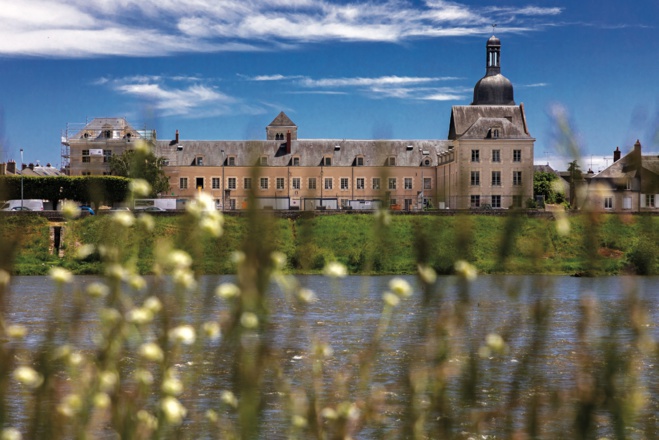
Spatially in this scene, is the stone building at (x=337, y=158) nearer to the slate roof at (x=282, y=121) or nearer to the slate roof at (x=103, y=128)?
the slate roof at (x=103, y=128)

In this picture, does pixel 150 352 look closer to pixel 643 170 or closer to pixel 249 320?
pixel 249 320

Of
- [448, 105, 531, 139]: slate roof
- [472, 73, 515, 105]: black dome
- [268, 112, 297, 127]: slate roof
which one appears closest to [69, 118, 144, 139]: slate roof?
[268, 112, 297, 127]: slate roof

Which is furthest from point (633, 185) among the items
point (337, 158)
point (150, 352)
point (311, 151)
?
point (311, 151)

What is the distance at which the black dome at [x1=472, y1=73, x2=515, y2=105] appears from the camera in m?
104

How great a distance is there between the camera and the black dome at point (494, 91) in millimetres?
104375

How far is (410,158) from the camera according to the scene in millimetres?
91312

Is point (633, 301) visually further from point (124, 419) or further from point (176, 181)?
point (176, 181)

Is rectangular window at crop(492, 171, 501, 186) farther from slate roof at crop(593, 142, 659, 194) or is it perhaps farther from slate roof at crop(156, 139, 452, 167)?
slate roof at crop(593, 142, 659, 194)

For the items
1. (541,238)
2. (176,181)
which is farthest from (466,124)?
(541,238)

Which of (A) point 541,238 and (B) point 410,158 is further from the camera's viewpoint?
(B) point 410,158

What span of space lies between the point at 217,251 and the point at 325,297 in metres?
25.4

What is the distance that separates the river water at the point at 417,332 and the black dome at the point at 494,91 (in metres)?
73.0

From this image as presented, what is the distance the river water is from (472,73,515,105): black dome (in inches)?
2874

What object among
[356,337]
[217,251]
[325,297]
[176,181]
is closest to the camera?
[217,251]
